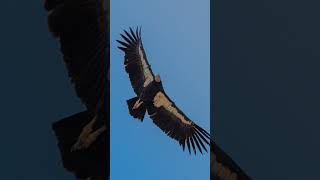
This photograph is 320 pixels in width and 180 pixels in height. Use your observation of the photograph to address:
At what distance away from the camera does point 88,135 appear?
1873mm

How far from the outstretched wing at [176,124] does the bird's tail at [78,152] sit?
23 centimetres

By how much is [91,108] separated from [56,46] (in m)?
0.26

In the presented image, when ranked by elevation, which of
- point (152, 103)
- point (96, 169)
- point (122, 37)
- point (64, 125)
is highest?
point (122, 37)

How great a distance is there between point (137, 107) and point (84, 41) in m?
0.32

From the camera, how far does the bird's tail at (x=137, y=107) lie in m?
1.92

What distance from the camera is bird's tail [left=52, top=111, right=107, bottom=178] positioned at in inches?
71.7

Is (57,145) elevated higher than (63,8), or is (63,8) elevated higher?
(63,8)

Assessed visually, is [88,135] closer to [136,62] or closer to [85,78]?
[85,78]

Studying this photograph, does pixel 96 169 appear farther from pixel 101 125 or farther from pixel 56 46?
pixel 56 46

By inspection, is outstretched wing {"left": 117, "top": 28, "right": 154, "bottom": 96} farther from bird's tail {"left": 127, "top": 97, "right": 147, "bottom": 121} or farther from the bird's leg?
the bird's leg
